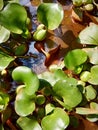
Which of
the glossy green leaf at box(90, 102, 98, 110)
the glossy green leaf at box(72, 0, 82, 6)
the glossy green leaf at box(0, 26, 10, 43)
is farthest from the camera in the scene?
the glossy green leaf at box(72, 0, 82, 6)

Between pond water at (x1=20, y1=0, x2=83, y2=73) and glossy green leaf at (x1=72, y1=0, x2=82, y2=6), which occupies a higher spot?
glossy green leaf at (x1=72, y1=0, x2=82, y2=6)

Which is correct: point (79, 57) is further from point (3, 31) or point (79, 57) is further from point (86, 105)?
point (3, 31)

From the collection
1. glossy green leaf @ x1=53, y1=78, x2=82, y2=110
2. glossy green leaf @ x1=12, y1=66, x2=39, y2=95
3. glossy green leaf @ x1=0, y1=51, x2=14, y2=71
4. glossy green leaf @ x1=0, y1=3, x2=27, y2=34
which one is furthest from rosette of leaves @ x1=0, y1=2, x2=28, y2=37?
glossy green leaf @ x1=53, y1=78, x2=82, y2=110

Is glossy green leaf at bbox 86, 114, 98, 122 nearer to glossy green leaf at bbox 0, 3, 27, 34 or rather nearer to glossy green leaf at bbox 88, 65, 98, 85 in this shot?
glossy green leaf at bbox 88, 65, 98, 85

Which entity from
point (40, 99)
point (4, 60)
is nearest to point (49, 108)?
point (40, 99)

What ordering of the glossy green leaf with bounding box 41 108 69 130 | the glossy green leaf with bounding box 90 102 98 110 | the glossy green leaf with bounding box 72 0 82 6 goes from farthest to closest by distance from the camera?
the glossy green leaf with bounding box 72 0 82 6 < the glossy green leaf with bounding box 90 102 98 110 < the glossy green leaf with bounding box 41 108 69 130

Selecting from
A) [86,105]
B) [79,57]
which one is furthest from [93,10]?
[86,105]

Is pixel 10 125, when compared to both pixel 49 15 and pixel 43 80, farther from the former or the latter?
pixel 49 15

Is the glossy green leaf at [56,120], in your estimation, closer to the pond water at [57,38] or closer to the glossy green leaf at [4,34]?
the pond water at [57,38]
